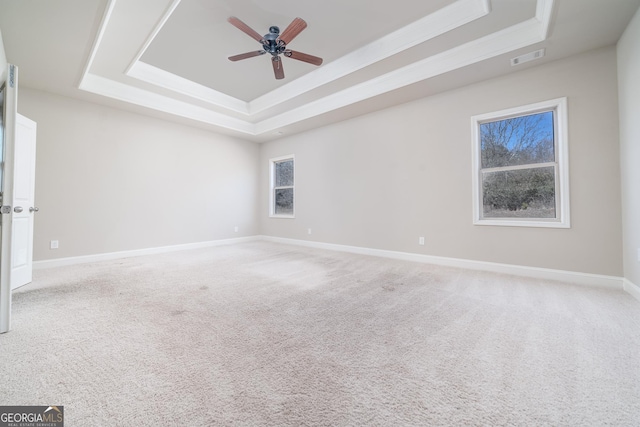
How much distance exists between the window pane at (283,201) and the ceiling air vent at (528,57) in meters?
4.79

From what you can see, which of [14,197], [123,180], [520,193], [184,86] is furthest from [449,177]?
[123,180]

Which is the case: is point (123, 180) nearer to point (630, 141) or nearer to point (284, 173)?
point (284, 173)

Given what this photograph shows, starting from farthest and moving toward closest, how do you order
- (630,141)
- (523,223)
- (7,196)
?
(523,223), (630,141), (7,196)

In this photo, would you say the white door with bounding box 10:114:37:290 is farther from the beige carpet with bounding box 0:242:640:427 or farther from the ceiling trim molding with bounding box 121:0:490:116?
the ceiling trim molding with bounding box 121:0:490:116

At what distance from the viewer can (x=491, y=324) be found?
6.57 ft

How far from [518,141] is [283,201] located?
4.96m

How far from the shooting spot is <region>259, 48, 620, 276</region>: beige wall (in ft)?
9.53

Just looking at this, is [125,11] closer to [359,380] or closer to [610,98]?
[359,380]

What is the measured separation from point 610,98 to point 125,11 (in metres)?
5.30

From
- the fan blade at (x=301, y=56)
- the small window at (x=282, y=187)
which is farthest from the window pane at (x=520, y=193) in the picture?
the small window at (x=282, y=187)

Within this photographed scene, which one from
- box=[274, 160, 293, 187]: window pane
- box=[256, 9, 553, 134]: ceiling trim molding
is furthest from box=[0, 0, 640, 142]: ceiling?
box=[274, 160, 293, 187]: window pane

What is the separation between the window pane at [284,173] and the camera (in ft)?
21.5

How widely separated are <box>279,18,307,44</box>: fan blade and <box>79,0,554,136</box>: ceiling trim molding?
1.07m

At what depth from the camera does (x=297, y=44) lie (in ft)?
11.3
